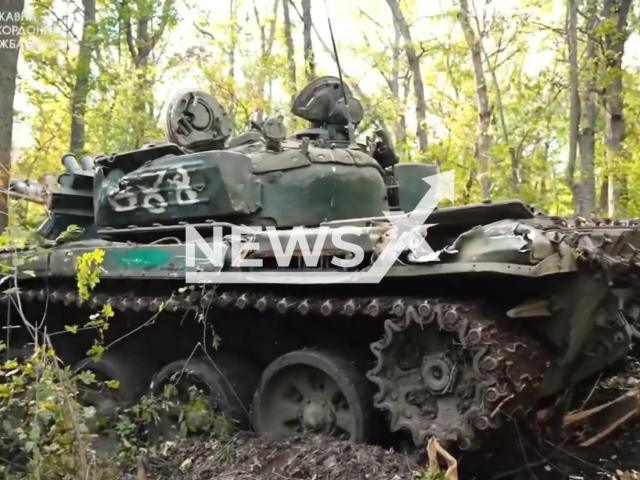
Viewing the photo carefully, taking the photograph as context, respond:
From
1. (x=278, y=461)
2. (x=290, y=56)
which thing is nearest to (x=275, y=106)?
(x=290, y=56)

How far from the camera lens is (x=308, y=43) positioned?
19141 millimetres

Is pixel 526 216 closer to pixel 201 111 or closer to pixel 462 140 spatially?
pixel 201 111

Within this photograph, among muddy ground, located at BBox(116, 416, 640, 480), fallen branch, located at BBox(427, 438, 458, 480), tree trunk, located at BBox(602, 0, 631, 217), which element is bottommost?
muddy ground, located at BBox(116, 416, 640, 480)

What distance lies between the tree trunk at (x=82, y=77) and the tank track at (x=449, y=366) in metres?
12.4

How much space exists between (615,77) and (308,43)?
7.77 metres

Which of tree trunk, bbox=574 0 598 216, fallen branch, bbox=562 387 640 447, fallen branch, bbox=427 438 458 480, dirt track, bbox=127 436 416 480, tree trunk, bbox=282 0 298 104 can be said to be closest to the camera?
fallen branch, bbox=427 438 458 480

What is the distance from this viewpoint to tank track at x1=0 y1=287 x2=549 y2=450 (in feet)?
17.0

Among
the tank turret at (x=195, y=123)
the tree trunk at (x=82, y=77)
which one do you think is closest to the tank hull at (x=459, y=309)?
the tank turret at (x=195, y=123)

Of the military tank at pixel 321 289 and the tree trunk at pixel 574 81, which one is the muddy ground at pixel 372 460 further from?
the tree trunk at pixel 574 81

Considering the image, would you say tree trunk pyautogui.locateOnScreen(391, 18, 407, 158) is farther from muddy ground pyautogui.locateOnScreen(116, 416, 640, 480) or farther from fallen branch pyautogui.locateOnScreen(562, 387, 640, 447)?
muddy ground pyautogui.locateOnScreen(116, 416, 640, 480)

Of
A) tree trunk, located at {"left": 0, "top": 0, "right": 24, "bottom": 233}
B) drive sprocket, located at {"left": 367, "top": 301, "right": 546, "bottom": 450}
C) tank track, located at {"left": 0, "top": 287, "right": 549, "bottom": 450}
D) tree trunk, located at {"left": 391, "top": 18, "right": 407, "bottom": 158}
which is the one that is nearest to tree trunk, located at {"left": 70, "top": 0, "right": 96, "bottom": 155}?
tree trunk, located at {"left": 391, "top": 18, "right": 407, "bottom": 158}

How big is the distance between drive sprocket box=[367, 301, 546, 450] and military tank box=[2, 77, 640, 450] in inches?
0.4

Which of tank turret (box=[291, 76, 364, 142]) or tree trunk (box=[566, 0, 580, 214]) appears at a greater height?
tree trunk (box=[566, 0, 580, 214])

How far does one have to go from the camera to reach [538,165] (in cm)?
2459
